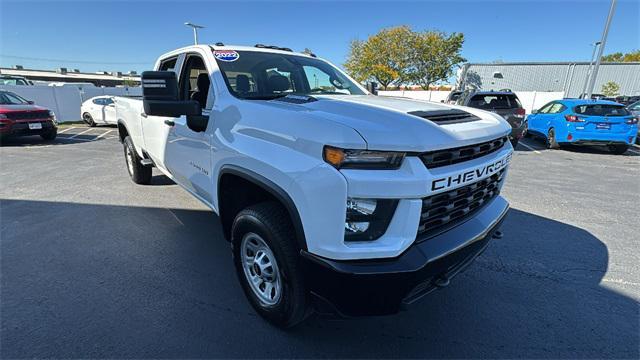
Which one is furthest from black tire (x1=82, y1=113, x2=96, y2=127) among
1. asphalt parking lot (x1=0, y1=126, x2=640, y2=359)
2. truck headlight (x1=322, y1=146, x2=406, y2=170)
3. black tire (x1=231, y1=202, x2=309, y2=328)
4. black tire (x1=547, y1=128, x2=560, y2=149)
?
black tire (x1=547, y1=128, x2=560, y2=149)

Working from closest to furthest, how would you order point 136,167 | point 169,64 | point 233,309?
point 233,309, point 169,64, point 136,167

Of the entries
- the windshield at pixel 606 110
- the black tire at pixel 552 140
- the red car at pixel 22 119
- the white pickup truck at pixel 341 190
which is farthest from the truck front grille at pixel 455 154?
the red car at pixel 22 119

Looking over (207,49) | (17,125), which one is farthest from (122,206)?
(17,125)

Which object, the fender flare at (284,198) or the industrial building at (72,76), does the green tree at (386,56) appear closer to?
the industrial building at (72,76)

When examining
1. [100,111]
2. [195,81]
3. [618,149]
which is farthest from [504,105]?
[100,111]

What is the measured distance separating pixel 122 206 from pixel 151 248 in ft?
5.25

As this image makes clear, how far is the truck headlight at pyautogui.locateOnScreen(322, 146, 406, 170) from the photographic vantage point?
167 centimetres

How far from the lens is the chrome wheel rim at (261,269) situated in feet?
7.21

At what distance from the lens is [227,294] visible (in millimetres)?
2715

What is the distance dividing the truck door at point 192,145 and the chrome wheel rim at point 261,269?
2.36ft

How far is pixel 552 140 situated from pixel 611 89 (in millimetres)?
29105

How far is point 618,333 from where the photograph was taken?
2318 millimetres

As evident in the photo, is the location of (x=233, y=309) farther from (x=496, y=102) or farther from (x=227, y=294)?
(x=496, y=102)

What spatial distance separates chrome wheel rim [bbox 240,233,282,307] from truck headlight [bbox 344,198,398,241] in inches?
25.0
